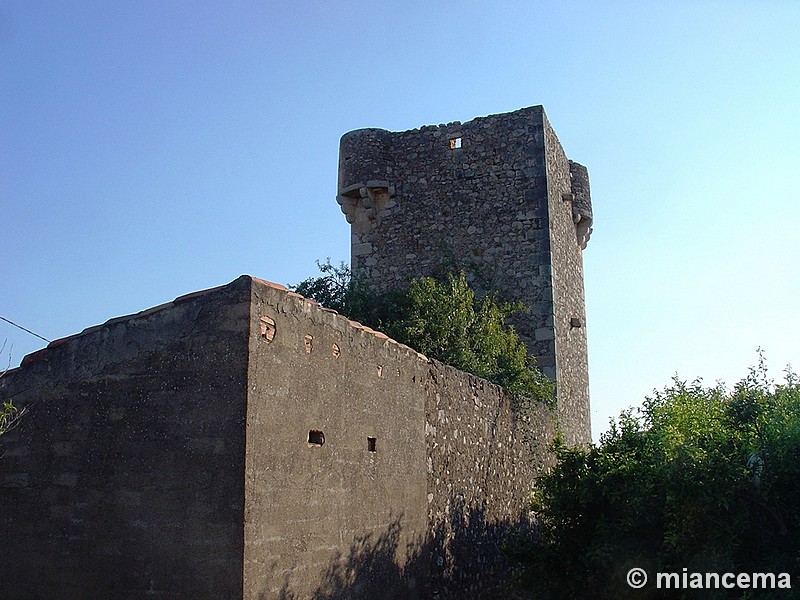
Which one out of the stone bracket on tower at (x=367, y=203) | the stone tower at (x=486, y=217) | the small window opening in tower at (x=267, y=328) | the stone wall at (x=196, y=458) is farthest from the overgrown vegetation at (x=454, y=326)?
the small window opening in tower at (x=267, y=328)

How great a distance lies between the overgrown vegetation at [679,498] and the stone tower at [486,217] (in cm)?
487

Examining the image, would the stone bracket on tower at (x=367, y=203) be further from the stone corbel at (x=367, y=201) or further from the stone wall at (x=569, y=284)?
the stone wall at (x=569, y=284)

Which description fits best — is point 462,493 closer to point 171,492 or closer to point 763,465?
point 763,465

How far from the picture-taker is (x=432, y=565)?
7754 millimetres

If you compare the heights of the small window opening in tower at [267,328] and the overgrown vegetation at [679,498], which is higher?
the small window opening in tower at [267,328]

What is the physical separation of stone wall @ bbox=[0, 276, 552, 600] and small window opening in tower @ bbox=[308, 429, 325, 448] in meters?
0.05

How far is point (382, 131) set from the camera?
541 inches

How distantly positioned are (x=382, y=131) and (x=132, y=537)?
32.6ft

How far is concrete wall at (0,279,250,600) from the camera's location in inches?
188

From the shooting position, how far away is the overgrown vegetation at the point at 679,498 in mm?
5902

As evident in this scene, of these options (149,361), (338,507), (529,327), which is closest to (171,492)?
(149,361)

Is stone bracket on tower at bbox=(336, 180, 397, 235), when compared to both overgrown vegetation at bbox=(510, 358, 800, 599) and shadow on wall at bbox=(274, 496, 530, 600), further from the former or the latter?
overgrown vegetation at bbox=(510, 358, 800, 599)

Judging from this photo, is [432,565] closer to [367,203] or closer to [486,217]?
[486,217]

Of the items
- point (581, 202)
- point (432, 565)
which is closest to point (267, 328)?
point (432, 565)
